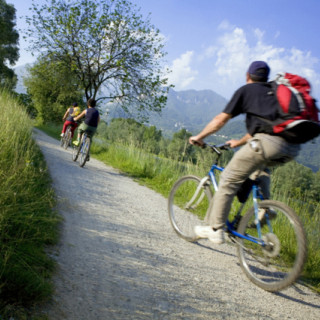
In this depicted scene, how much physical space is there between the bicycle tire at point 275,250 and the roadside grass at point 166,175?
829 millimetres

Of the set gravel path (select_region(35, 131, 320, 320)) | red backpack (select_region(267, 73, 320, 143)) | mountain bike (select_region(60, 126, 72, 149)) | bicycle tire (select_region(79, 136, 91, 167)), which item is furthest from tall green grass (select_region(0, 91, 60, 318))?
mountain bike (select_region(60, 126, 72, 149))

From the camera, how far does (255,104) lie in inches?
115

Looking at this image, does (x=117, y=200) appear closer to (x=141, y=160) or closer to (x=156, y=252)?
(x=156, y=252)

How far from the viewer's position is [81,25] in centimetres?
1934

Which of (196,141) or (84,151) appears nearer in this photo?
(196,141)

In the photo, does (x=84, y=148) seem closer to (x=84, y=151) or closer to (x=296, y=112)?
(x=84, y=151)

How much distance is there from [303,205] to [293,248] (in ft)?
8.45

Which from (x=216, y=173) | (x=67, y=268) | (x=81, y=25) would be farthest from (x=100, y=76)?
(x=67, y=268)

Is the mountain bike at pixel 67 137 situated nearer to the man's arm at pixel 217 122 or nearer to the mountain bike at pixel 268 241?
the mountain bike at pixel 268 241

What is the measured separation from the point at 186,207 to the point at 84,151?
18.0ft

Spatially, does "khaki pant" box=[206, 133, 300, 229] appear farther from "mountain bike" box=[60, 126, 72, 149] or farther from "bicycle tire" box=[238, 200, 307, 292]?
"mountain bike" box=[60, 126, 72, 149]

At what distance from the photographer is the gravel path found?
2.30m

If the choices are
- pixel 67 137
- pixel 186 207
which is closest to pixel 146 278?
pixel 186 207

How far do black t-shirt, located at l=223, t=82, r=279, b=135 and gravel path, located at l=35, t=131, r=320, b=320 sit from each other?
1.72 metres
